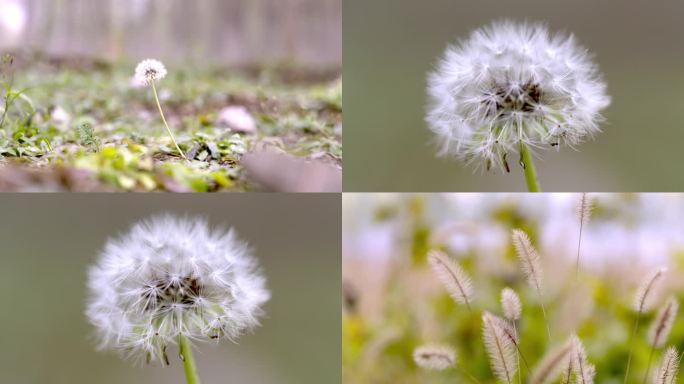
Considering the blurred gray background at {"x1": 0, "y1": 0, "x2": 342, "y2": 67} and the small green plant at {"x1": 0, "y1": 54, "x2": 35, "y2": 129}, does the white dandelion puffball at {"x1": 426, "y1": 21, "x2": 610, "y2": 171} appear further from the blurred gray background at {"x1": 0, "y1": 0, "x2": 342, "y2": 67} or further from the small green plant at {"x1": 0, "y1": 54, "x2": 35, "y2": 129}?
the small green plant at {"x1": 0, "y1": 54, "x2": 35, "y2": 129}

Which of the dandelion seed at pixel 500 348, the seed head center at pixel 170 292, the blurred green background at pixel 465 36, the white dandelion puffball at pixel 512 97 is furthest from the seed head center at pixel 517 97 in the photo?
the seed head center at pixel 170 292

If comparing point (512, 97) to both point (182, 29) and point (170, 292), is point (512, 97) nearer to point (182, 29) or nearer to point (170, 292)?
point (170, 292)

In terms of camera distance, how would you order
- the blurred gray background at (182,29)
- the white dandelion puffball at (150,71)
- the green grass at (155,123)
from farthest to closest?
1. the blurred gray background at (182,29)
2. the white dandelion puffball at (150,71)
3. the green grass at (155,123)

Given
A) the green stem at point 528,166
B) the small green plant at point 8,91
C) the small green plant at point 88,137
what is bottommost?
the green stem at point 528,166

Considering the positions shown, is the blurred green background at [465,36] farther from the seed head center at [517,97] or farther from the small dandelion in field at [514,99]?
the seed head center at [517,97]

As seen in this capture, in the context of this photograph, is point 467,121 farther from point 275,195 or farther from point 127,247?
point 127,247

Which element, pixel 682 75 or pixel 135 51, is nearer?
pixel 682 75

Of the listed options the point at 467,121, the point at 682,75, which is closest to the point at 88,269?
the point at 467,121
